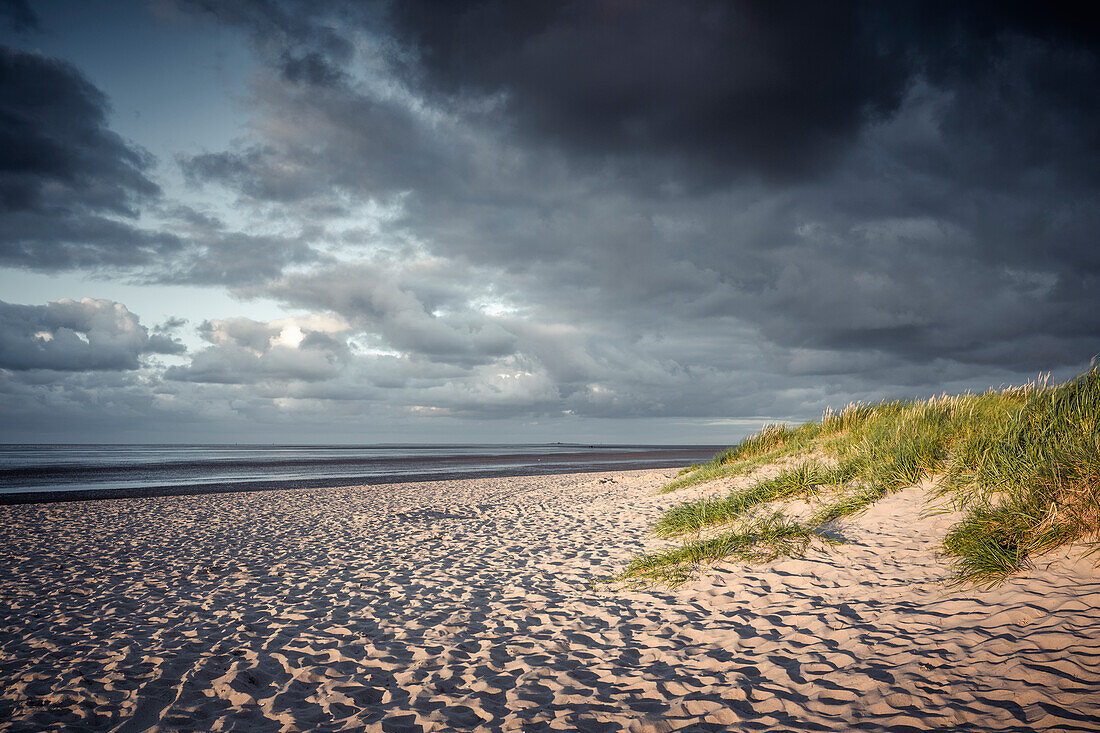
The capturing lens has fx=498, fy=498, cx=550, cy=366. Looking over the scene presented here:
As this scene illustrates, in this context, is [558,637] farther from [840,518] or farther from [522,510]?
[522,510]

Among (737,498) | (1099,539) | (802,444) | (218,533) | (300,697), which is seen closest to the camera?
(300,697)

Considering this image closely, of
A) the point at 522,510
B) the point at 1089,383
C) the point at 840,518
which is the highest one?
the point at 1089,383

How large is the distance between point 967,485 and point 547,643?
736cm

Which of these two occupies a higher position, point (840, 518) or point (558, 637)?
point (840, 518)

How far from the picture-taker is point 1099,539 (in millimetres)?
5801

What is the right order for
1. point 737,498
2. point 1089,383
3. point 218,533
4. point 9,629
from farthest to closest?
point 218,533 < point 737,498 < point 1089,383 < point 9,629

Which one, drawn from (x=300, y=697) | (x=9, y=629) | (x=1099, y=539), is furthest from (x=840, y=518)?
(x=9, y=629)

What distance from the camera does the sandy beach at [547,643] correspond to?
4.31 m

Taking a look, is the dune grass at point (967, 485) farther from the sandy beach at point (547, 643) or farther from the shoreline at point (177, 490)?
the shoreline at point (177, 490)

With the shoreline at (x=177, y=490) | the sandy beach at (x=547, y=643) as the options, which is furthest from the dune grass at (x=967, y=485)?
the shoreline at (x=177, y=490)

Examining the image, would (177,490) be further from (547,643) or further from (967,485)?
(967,485)

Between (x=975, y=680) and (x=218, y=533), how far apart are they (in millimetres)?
16012

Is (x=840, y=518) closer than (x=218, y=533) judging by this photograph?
Yes

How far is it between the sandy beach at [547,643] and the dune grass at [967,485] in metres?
0.40
